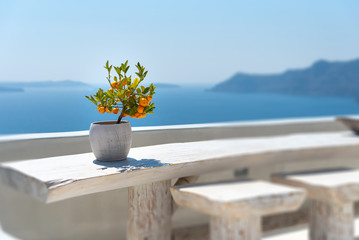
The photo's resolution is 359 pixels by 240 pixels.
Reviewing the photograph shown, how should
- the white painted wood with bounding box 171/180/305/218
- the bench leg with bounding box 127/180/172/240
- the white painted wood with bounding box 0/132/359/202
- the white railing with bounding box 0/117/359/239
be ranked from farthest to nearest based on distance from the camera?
the white railing with bounding box 0/117/359/239, the bench leg with bounding box 127/180/172/240, the white painted wood with bounding box 171/180/305/218, the white painted wood with bounding box 0/132/359/202

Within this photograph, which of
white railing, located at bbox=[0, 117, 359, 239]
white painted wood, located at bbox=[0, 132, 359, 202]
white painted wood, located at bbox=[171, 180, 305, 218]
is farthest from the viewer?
white railing, located at bbox=[0, 117, 359, 239]

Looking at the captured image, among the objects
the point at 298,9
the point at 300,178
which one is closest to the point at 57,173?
the point at 300,178

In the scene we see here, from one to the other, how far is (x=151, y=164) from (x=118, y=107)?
9.2 inches

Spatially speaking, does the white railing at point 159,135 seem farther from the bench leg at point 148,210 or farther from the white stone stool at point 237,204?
the white stone stool at point 237,204

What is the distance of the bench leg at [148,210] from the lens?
4.64ft

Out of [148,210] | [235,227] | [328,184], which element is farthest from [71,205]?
[328,184]

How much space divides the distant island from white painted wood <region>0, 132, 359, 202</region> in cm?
932

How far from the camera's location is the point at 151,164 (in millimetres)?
1252

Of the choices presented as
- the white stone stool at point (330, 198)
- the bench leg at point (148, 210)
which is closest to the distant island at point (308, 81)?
the white stone stool at point (330, 198)

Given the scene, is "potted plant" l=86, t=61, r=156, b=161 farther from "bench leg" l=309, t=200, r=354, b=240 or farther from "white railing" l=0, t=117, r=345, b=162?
"bench leg" l=309, t=200, r=354, b=240

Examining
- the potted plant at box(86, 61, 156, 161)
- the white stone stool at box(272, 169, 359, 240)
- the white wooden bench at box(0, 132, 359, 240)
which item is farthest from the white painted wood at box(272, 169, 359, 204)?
the potted plant at box(86, 61, 156, 161)

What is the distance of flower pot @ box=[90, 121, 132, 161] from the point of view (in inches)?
48.7

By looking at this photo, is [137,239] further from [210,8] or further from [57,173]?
[210,8]

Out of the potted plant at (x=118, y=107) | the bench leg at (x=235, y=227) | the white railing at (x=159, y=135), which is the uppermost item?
the potted plant at (x=118, y=107)
